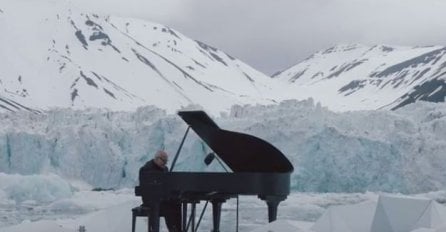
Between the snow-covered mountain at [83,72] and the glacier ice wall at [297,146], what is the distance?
8022cm

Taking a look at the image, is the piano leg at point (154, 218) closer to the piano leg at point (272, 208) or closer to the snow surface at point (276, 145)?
the piano leg at point (272, 208)

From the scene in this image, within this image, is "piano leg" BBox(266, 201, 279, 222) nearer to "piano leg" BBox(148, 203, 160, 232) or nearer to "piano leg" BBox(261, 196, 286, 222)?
"piano leg" BBox(261, 196, 286, 222)

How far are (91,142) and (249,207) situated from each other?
11.8 m

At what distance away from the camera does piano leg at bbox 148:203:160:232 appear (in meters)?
9.95

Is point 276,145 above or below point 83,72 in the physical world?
below

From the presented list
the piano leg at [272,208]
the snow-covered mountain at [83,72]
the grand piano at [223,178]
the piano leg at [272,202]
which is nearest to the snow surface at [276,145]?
the piano leg at [272,208]

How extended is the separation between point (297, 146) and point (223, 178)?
32.6m

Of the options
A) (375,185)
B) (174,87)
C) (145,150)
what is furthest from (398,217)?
(174,87)

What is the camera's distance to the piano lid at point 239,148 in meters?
10.9

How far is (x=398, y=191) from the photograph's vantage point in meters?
42.2

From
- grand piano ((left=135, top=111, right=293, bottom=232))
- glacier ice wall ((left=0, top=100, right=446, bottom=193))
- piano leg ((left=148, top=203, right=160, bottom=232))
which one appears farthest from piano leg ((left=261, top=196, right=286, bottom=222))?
glacier ice wall ((left=0, top=100, right=446, bottom=193))

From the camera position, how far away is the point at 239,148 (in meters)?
11.0

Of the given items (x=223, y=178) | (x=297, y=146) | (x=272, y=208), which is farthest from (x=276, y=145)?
(x=223, y=178)

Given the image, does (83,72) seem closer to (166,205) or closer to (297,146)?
(297,146)
